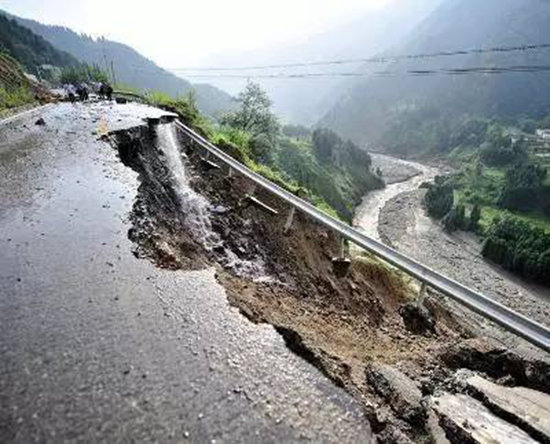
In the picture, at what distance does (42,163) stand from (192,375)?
9.44 meters

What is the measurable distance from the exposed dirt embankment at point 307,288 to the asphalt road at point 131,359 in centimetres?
35

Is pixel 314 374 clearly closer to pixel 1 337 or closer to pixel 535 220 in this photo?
pixel 1 337

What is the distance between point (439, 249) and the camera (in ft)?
213

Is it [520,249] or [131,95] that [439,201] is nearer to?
[520,249]

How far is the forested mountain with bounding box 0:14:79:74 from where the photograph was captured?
93.8 meters

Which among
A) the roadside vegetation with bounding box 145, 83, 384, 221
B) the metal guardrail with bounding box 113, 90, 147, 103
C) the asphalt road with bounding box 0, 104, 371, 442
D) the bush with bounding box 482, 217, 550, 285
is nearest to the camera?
the asphalt road with bounding box 0, 104, 371, 442

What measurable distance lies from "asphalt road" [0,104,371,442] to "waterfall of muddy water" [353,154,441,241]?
173 feet

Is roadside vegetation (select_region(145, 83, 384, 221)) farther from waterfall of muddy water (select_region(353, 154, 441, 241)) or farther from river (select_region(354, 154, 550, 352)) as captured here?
river (select_region(354, 154, 550, 352))

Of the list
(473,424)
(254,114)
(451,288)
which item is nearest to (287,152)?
(254,114)

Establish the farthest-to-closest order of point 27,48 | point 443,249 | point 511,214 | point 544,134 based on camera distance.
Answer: point 544,134 → point 27,48 → point 511,214 → point 443,249

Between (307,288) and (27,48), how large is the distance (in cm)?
12676

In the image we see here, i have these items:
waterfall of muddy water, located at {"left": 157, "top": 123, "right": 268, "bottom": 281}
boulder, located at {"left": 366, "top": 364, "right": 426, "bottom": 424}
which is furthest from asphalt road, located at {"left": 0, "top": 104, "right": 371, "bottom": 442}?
waterfall of muddy water, located at {"left": 157, "top": 123, "right": 268, "bottom": 281}

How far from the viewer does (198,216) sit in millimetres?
9336

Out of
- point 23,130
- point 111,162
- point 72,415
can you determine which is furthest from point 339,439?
point 23,130
